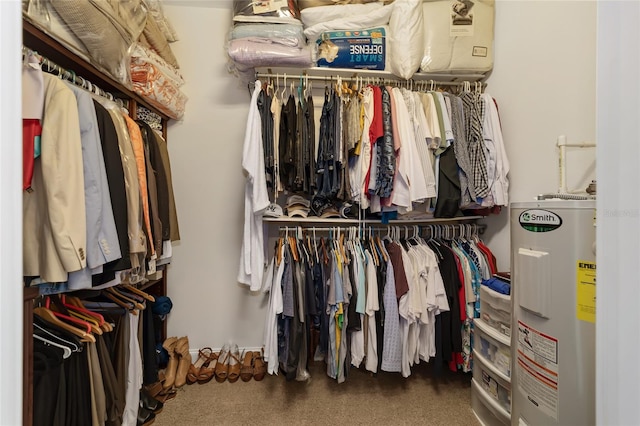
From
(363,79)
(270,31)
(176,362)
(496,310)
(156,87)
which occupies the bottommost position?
(176,362)

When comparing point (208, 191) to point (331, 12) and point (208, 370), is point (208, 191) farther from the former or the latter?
point (331, 12)

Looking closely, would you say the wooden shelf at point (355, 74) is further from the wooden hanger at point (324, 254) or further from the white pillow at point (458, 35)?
the wooden hanger at point (324, 254)

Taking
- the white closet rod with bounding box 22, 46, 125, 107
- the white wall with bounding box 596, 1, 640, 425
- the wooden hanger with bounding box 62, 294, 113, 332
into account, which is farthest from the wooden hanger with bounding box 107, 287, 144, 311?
the white wall with bounding box 596, 1, 640, 425

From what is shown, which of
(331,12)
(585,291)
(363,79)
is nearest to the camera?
(585,291)

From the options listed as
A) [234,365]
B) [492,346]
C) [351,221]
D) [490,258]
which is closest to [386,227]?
[351,221]

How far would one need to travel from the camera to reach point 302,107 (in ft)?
4.90

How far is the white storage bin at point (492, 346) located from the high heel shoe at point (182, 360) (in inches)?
73.4

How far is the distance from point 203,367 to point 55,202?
1520mm

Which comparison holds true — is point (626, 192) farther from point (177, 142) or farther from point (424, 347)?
point (177, 142)

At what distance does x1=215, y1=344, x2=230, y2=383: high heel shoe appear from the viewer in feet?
5.45

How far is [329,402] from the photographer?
1.48 meters

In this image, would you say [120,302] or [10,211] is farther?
[120,302]

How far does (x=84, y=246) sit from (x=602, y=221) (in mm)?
1250

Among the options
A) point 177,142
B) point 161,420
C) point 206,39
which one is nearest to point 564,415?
point 161,420
